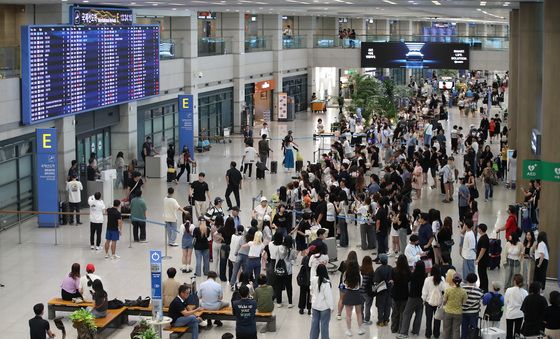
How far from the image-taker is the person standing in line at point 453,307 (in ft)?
46.4

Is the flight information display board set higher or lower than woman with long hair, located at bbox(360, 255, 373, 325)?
higher

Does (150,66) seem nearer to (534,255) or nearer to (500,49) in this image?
(534,255)

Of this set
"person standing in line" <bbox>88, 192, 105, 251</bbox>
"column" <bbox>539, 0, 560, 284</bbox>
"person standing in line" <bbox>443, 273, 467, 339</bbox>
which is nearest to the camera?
"person standing in line" <bbox>443, 273, 467, 339</bbox>

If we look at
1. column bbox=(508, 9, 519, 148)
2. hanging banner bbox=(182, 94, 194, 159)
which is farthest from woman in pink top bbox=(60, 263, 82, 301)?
column bbox=(508, 9, 519, 148)

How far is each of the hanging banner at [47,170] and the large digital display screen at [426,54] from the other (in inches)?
1077

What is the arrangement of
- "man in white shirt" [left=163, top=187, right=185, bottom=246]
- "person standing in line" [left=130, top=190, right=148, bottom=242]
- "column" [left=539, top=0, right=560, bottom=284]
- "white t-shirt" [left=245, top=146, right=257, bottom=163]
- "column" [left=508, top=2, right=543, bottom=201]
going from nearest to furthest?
"column" [left=539, top=0, right=560, bottom=284], "man in white shirt" [left=163, top=187, right=185, bottom=246], "person standing in line" [left=130, top=190, right=148, bottom=242], "column" [left=508, top=2, right=543, bottom=201], "white t-shirt" [left=245, top=146, right=257, bottom=163]

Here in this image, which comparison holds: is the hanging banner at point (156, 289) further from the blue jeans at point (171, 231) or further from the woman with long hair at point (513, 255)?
the blue jeans at point (171, 231)

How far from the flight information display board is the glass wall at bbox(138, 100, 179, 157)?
88.4 inches

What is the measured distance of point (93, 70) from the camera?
27828 millimetres

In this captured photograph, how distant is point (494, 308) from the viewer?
1450cm

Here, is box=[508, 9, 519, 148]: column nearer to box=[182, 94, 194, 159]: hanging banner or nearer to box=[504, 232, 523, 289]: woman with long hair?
box=[182, 94, 194, 159]: hanging banner

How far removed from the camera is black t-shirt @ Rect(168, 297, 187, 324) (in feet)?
47.9

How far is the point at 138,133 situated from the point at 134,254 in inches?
534

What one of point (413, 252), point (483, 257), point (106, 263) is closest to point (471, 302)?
point (413, 252)
